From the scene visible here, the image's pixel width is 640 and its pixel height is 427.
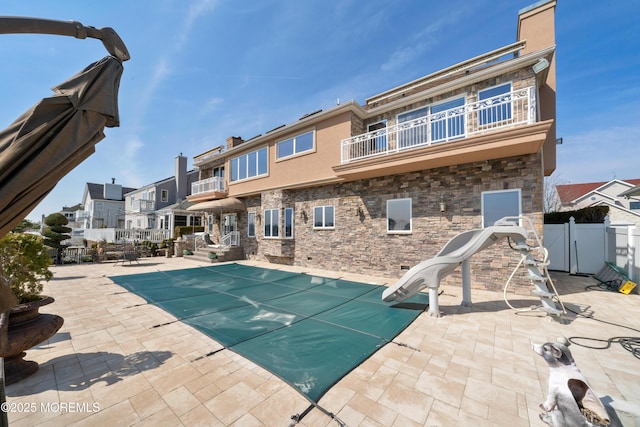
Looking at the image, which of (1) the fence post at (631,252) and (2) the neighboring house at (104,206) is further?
(2) the neighboring house at (104,206)

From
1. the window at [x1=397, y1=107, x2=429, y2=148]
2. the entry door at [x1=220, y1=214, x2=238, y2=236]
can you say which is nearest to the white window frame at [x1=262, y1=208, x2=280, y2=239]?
the entry door at [x1=220, y1=214, x2=238, y2=236]

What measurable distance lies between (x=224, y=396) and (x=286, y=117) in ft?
47.5

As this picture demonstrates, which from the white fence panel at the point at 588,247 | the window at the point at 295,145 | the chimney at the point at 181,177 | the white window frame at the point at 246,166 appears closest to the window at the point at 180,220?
the chimney at the point at 181,177

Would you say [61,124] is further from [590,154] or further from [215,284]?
[590,154]

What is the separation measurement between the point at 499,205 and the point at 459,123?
335cm

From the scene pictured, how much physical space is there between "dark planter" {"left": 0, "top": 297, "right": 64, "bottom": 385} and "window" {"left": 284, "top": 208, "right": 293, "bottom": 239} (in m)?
10.6

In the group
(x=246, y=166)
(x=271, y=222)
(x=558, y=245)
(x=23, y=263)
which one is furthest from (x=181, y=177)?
(x=558, y=245)

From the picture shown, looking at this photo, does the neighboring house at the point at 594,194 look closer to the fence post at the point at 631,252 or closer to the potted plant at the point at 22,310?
the fence post at the point at 631,252

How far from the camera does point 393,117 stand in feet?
37.6

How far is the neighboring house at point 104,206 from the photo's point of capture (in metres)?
34.5

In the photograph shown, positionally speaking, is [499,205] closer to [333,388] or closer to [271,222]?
[333,388]

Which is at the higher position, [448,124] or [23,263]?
[448,124]

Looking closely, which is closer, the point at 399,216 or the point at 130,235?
the point at 399,216

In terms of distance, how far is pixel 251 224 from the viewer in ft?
54.5
